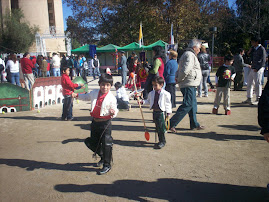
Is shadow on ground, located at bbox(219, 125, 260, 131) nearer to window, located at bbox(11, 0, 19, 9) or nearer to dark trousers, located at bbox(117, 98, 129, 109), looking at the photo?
dark trousers, located at bbox(117, 98, 129, 109)

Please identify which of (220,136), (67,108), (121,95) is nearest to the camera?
(220,136)

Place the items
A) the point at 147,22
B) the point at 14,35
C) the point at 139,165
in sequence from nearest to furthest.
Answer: the point at 139,165, the point at 147,22, the point at 14,35

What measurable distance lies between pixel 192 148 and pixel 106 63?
24.5 meters

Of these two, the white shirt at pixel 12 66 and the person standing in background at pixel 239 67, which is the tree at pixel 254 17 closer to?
the person standing in background at pixel 239 67

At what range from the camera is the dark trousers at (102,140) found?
147 inches

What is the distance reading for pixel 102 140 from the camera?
3.80 metres

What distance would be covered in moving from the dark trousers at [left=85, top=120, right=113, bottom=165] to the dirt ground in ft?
0.98

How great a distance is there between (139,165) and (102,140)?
742 millimetres

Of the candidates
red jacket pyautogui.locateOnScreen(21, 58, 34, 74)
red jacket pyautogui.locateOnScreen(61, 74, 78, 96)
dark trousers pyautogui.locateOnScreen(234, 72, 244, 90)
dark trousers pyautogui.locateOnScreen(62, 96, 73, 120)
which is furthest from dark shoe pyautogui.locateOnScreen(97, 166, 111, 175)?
dark trousers pyautogui.locateOnScreen(234, 72, 244, 90)

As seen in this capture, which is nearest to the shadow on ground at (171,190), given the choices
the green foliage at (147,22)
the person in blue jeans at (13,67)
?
the person in blue jeans at (13,67)

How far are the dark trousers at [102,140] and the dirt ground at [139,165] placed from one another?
30 centimetres

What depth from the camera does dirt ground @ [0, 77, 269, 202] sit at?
3.14 metres

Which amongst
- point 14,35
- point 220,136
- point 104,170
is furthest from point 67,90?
point 14,35

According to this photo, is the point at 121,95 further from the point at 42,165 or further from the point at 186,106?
the point at 42,165
